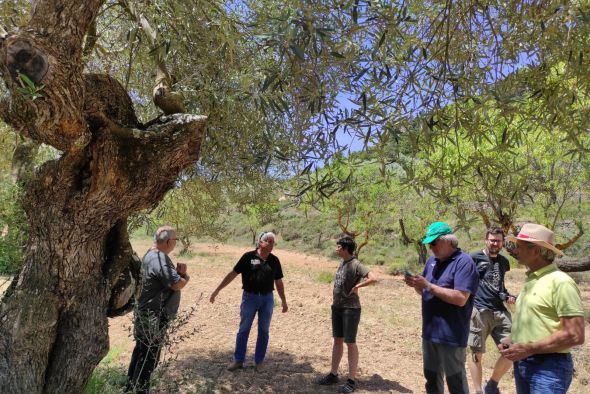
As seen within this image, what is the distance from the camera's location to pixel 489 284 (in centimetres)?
516

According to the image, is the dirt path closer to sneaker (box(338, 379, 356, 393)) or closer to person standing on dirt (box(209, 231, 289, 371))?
sneaker (box(338, 379, 356, 393))

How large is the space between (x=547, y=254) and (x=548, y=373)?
76cm

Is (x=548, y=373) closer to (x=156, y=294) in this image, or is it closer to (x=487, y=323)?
(x=487, y=323)

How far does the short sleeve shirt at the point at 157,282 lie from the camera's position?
4.51 m

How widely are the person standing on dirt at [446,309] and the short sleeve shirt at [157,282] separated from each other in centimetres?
234

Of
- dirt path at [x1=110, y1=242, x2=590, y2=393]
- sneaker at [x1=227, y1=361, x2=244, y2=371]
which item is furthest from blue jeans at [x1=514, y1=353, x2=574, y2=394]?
sneaker at [x1=227, y1=361, x2=244, y2=371]

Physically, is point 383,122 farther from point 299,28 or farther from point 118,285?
point 118,285

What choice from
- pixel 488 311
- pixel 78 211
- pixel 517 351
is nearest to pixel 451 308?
pixel 517 351

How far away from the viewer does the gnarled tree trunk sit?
9.66 ft

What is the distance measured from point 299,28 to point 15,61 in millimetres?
1534

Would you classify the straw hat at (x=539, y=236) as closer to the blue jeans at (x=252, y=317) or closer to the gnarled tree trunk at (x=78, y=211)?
the gnarled tree trunk at (x=78, y=211)

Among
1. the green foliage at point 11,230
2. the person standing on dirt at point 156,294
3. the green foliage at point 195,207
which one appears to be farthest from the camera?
the green foliage at point 195,207

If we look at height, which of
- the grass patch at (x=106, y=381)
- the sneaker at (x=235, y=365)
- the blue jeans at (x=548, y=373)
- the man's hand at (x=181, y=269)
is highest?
the man's hand at (x=181, y=269)

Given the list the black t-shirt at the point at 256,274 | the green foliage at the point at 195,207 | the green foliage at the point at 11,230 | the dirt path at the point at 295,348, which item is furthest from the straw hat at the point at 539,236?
the green foliage at the point at 11,230
